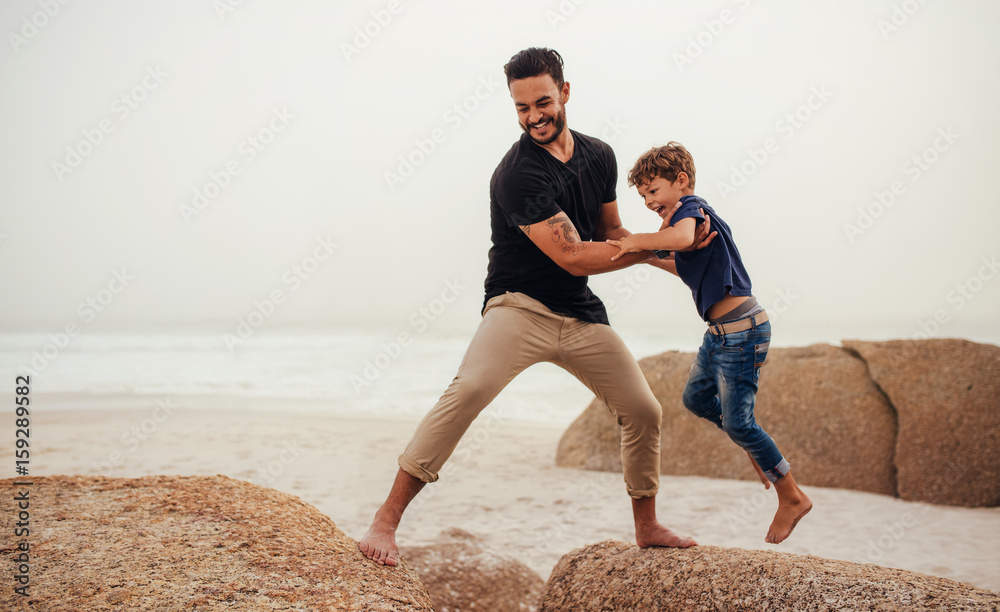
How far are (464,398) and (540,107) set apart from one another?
1.31 metres

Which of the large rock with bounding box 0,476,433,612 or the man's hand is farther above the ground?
the man's hand

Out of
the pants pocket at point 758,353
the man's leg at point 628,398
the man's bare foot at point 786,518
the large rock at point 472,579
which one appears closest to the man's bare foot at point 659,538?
the man's leg at point 628,398

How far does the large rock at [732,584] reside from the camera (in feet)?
7.62

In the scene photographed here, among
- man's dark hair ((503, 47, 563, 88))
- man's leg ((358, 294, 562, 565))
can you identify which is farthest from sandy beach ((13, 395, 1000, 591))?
man's dark hair ((503, 47, 563, 88))

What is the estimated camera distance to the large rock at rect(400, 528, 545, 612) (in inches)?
145

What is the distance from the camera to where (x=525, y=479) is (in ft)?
24.4

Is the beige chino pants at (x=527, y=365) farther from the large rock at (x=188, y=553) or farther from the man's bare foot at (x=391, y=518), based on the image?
the large rock at (x=188, y=553)

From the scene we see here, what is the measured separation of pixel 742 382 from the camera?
2859 mm

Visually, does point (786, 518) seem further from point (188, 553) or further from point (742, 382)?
point (188, 553)

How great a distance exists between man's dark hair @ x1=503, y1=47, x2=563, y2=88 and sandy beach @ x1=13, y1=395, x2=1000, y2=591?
11.1 ft

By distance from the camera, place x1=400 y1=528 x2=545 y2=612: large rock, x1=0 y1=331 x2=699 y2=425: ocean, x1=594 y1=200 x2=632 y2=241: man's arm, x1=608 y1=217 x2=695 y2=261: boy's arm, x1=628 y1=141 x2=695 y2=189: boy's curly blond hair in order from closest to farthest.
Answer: x1=608 y1=217 x2=695 y2=261: boy's arm < x1=628 y1=141 x2=695 y2=189: boy's curly blond hair < x1=594 y1=200 x2=632 y2=241: man's arm < x1=400 y1=528 x2=545 y2=612: large rock < x1=0 y1=331 x2=699 y2=425: ocean

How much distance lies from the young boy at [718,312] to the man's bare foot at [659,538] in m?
0.37

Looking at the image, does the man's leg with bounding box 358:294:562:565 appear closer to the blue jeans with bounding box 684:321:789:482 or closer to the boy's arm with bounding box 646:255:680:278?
the boy's arm with bounding box 646:255:680:278

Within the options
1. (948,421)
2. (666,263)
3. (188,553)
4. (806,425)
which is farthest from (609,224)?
(948,421)
